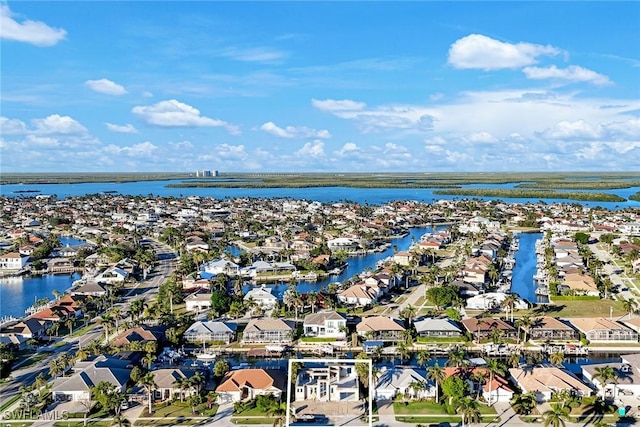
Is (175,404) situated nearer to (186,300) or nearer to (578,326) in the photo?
(186,300)

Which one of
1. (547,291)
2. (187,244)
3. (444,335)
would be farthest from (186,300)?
(547,291)

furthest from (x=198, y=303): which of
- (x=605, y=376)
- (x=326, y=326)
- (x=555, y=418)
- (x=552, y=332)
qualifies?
(x=605, y=376)

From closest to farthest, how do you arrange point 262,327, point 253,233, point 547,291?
point 262,327 → point 547,291 → point 253,233

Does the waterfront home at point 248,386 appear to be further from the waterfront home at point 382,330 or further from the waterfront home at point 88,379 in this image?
the waterfront home at point 382,330

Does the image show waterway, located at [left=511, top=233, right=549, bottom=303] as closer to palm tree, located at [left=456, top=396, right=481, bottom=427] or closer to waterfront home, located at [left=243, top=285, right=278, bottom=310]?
waterfront home, located at [left=243, top=285, right=278, bottom=310]

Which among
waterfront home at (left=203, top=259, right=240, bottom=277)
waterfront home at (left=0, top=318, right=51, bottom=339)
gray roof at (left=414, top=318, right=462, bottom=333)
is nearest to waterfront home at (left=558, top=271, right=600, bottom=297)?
gray roof at (left=414, top=318, right=462, bottom=333)
